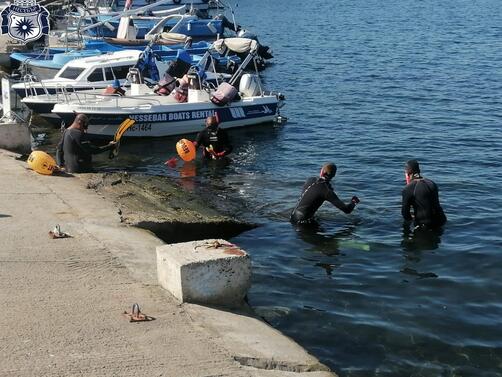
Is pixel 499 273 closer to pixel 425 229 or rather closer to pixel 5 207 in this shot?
pixel 425 229

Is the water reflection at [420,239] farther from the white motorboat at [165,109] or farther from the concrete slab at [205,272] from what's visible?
the white motorboat at [165,109]

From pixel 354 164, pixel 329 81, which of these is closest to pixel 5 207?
pixel 354 164

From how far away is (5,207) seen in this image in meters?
12.2

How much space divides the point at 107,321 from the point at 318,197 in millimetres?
6313

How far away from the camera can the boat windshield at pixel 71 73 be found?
24.8 m

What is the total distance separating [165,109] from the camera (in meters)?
22.2

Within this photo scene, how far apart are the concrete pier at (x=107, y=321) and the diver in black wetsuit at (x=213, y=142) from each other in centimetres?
840

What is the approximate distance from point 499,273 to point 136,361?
266 inches

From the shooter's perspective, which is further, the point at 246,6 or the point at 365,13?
the point at 246,6

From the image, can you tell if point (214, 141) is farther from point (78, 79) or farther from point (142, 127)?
point (78, 79)

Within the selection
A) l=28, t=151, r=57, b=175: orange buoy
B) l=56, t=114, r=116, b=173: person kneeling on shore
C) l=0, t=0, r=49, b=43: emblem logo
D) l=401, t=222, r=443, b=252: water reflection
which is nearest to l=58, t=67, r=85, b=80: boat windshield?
l=0, t=0, r=49, b=43: emblem logo

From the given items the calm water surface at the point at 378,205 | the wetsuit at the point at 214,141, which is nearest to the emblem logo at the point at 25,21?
the calm water surface at the point at 378,205

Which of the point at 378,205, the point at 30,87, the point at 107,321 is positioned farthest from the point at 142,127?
the point at 107,321

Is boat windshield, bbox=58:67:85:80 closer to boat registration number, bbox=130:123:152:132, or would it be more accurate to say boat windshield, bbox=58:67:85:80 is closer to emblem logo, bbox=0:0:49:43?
emblem logo, bbox=0:0:49:43
